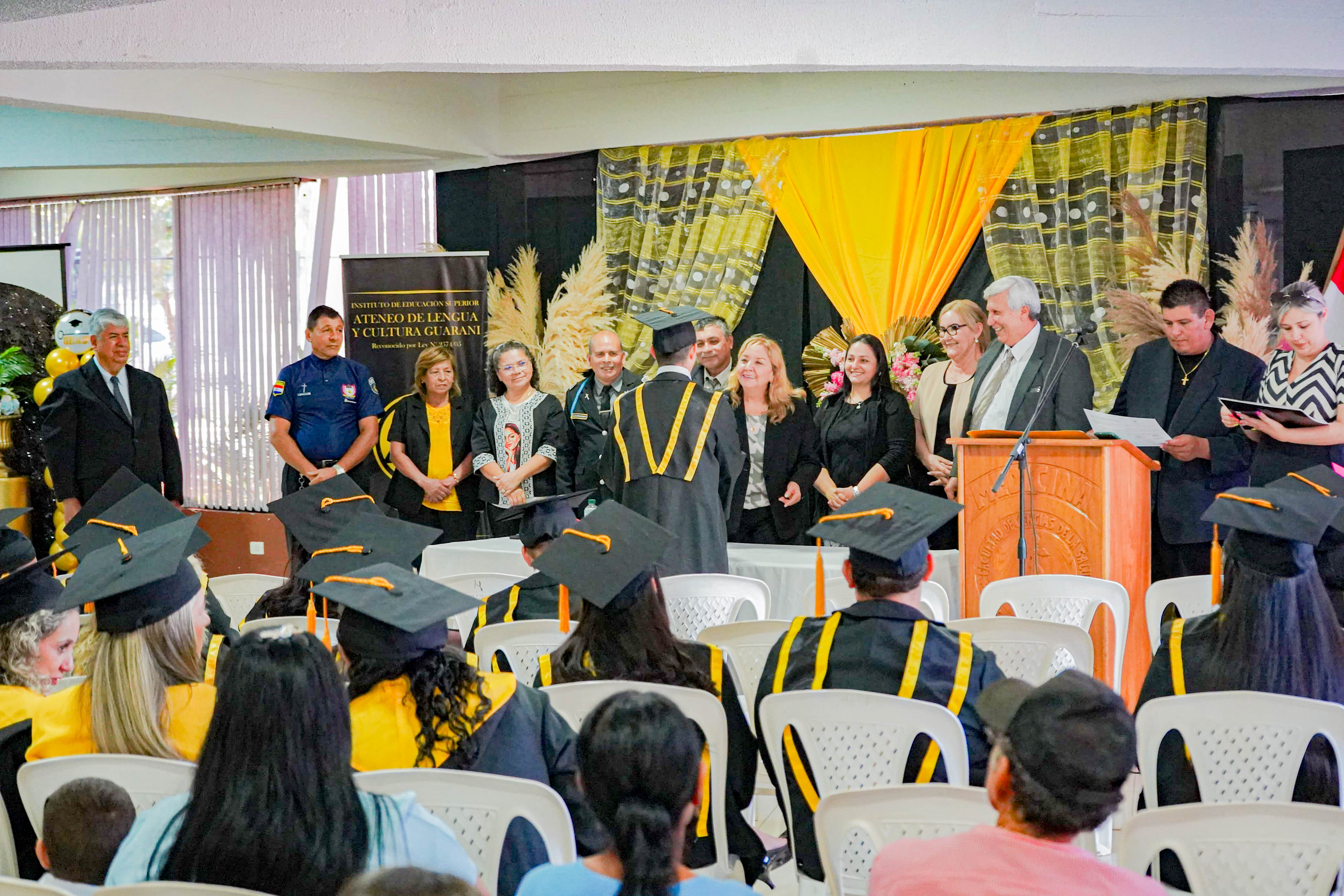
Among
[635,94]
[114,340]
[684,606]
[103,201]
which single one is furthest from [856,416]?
[103,201]

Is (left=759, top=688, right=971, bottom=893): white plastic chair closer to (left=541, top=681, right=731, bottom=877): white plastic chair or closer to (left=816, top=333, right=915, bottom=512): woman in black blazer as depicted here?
(left=541, top=681, right=731, bottom=877): white plastic chair

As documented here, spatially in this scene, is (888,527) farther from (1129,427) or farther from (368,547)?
(1129,427)

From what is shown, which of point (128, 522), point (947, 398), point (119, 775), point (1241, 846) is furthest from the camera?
point (947, 398)

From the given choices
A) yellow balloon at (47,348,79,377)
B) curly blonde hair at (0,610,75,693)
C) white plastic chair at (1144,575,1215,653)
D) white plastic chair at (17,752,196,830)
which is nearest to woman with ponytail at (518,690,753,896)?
white plastic chair at (17,752,196,830)

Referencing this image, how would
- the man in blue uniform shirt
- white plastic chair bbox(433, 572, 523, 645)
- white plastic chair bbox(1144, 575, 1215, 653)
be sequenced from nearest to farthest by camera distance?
white plastic chair bbox(1144, 575, 1215, 653)
white plastic chair bbox(433, 572, 523, 645)
the man in blue uniform shirt

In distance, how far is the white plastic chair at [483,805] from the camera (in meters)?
1.99

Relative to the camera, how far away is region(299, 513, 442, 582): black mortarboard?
9.66 ft

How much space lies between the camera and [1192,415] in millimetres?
5293

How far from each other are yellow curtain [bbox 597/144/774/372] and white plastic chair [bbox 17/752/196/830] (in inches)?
229

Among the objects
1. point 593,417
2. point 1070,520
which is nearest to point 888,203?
point 593,417

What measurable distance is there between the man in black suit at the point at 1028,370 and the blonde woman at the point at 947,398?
56 cm

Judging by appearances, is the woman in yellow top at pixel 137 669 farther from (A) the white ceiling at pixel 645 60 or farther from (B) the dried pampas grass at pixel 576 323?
(B) the dried pampas grass at pixel 576 323

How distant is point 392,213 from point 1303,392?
6227 millimetres

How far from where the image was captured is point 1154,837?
1833mm
